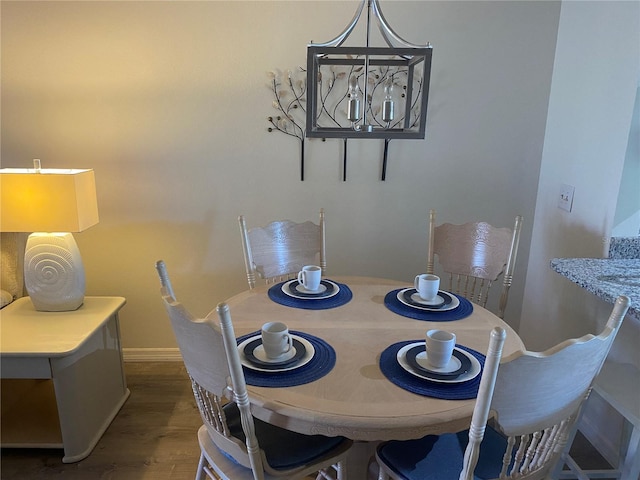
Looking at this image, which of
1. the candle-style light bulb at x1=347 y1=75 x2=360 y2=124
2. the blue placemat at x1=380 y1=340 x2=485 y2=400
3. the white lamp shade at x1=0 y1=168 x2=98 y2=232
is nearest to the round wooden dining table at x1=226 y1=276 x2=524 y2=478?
the blue placemat at x1=380 y1=340 x2=485 y2=400

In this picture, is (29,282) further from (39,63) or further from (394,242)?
(394,242)

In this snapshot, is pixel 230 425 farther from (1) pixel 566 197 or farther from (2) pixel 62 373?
(1) pixel 566 197

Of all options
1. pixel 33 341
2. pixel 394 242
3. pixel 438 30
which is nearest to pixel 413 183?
pixel 394 242

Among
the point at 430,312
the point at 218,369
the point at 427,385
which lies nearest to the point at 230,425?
the point at 218,369

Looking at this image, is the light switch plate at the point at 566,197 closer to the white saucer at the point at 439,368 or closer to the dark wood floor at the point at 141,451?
the dark wood floor at the point at 141,451

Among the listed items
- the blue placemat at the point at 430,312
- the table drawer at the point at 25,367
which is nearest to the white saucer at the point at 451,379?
the blue placemat at the point at 430,312

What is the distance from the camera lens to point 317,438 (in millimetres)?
1493

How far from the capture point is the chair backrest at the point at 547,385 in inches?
41.1

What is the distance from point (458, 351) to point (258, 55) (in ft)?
6.05

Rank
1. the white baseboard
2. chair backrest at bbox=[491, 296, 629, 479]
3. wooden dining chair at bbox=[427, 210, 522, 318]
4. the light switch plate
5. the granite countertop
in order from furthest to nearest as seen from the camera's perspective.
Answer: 1. the white baseboard
2. the light switch plate
3. wooden dining chair at bbox=[427, 210, 522, 318]
4. the granite countertop
5. chair backrest at bbox=[491, 296, 629, 479]

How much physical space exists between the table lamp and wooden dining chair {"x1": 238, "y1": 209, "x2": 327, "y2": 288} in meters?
0.75

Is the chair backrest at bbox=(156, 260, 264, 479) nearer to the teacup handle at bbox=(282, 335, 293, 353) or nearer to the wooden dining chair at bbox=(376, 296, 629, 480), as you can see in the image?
the teacup handle at bbox=(282, 335, 293, 353)

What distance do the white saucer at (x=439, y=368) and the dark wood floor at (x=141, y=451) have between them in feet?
4.02

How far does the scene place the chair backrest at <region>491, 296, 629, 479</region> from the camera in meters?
1.04
